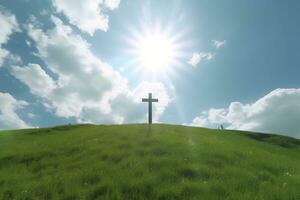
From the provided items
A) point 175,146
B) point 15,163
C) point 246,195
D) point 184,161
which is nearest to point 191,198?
point 246,195

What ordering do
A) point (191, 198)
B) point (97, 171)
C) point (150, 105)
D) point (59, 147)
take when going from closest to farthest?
point (191, 198) < point (97, 171) < point (59, 147) < point (150, 105)

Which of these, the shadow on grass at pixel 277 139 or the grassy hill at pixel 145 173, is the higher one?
the shadow on grass at pixel 277 139

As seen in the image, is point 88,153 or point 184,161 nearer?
point 184,161

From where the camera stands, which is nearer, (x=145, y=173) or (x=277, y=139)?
(x=145, y=173)

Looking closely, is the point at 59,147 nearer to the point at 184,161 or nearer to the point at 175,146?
the point at 175,146

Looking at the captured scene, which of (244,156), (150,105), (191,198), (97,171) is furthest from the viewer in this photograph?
(150,105)

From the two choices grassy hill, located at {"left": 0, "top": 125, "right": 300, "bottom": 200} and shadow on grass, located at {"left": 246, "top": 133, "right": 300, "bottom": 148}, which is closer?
grassy hill, located at {"left": 0, "top": 125, "right": 300, "bottom": 200}

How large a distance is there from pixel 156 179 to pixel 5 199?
6.38m

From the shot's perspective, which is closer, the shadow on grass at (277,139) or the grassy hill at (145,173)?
the grassy hill at (145,173)

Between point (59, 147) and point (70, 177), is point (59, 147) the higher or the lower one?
the higher one

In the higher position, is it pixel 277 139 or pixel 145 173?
pixel 277 139

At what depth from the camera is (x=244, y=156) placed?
20.4m

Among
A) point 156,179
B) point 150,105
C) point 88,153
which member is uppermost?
point 150,105

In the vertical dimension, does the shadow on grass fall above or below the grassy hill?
above
